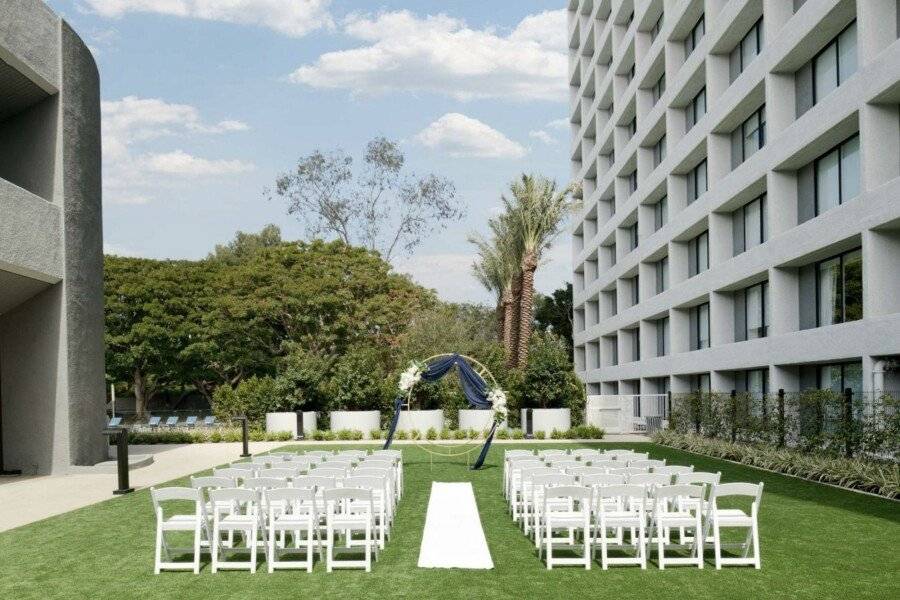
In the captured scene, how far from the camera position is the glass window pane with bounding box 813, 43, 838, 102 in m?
24.5

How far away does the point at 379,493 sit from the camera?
1259 centimetres

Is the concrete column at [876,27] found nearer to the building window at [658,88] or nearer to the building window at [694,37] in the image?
the building window at [694,37]

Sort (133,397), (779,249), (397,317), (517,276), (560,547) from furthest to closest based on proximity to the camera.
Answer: (133,397), (397,317), (517,276), (779,249), (560,547)

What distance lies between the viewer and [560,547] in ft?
35.3

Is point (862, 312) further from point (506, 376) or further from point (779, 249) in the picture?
point (506, 376)

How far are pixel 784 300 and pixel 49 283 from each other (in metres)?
20.7

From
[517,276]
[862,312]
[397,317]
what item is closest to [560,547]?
[862,312]

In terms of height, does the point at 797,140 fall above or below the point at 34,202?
→ above

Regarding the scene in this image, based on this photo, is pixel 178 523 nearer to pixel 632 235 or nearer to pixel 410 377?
pixel 410 377

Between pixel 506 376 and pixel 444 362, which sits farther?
pixel 506 376

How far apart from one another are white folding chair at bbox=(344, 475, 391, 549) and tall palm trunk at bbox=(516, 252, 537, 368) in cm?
2817

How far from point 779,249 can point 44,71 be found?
20948 millimetres

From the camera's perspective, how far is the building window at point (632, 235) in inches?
1986

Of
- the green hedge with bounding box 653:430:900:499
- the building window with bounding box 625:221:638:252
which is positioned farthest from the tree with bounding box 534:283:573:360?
the green hedge with bounding box 653:430:900:499
